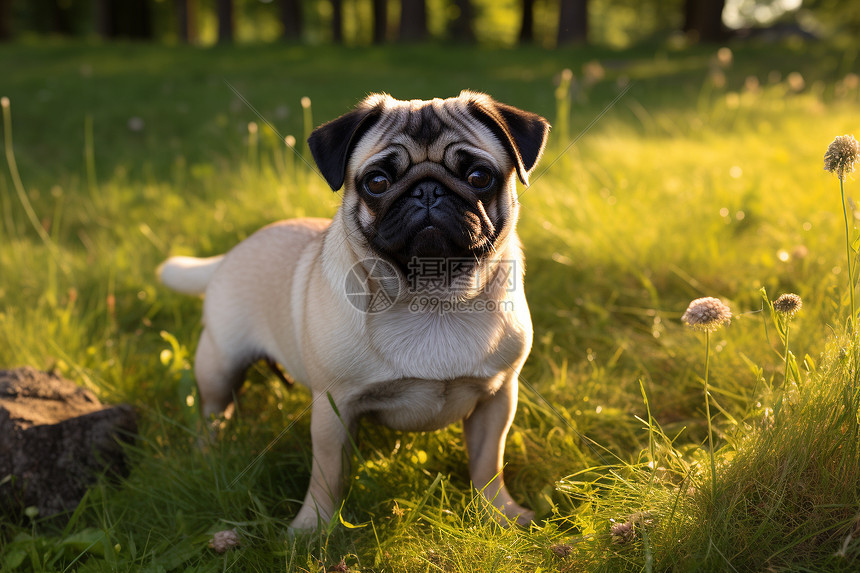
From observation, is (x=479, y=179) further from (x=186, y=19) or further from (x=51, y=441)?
(x=186, y=19)

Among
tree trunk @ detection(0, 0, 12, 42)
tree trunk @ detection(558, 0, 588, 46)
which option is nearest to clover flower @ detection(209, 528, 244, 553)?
tree trunk @ detection(558, 0, 588, 46)

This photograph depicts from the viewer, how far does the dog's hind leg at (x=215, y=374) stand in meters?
3.44

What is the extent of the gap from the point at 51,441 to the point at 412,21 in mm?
19224

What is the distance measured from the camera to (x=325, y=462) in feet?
8.96

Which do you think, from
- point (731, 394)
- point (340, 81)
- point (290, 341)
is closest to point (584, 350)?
point (731, 394)

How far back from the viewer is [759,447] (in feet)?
7.03

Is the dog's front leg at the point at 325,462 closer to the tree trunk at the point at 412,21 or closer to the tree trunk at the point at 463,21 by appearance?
the tree trunk at the point at 412,21

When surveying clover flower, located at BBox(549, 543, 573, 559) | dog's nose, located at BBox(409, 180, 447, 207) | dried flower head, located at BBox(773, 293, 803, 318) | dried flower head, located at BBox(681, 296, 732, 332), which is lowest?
clover flower, located at BBox(549, 543, 573, 559)

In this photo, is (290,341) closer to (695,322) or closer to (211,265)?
(211,265)

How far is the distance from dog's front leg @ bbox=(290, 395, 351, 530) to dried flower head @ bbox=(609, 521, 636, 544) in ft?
3.65

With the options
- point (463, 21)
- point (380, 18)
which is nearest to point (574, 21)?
point (463, 21)

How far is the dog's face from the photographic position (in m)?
2.53

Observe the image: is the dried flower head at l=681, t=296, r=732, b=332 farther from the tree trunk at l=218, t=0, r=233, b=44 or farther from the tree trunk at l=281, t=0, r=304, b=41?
the tree trunk at l=281, t=0, r=304, b=41

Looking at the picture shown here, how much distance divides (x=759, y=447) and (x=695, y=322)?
1.49 ft
